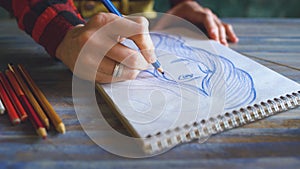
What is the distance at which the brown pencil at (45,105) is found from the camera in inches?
14.8

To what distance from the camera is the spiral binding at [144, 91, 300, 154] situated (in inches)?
13.7

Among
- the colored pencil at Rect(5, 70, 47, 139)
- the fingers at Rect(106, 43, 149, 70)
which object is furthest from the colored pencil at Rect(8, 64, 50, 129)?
the fingers at Rect(106, 43, 149, 70)

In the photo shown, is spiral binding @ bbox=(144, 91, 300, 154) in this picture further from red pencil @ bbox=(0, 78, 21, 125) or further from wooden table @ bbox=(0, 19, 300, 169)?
red pencil @ bbox=(0, 78, 21, 125)

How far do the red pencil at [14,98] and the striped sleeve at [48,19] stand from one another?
0.30ft

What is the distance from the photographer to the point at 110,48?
17.4 inches

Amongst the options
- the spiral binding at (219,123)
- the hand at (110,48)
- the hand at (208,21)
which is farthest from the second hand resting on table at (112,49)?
the hand at (208,21)

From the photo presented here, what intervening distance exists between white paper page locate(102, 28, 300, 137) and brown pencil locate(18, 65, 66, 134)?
7 cm

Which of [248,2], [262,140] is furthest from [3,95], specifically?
[248,2]

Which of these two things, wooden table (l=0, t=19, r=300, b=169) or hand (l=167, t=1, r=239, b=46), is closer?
wooden table (l=0, t=19, r=300, b=169)

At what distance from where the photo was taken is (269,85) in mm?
457

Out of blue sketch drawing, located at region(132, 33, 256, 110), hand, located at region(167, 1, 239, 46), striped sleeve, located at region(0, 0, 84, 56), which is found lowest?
hand, located at region(167, 1, 239, 46)

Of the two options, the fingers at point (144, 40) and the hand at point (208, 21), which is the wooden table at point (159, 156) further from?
the hand at point (208, 21)

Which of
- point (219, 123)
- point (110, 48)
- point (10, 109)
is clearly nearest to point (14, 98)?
point (10, 109)

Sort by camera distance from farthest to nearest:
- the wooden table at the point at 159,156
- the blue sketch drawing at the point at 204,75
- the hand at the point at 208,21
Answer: the hand at the point at 208,21 < the blue sketch drawing at the point at 204,75 < the wooden table at the point at 159,156
